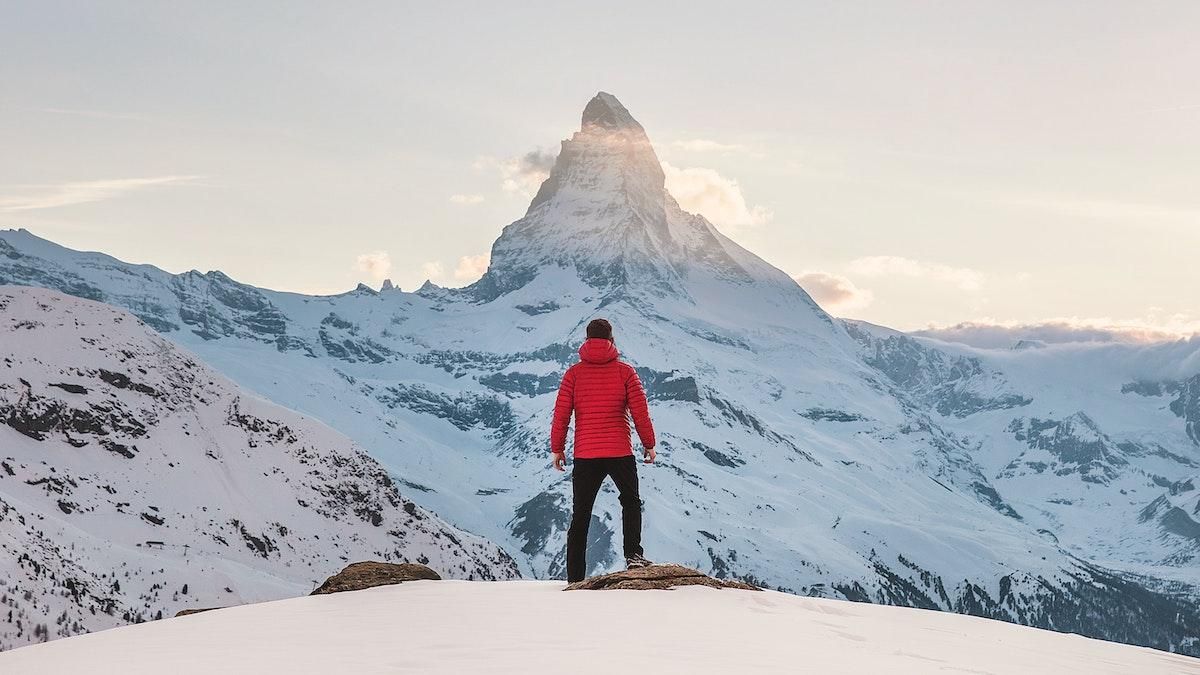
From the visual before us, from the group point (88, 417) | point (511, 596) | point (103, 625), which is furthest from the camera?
point (88, 417)

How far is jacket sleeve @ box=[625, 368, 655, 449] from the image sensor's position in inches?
695

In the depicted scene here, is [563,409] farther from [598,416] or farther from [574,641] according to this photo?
[574,641]

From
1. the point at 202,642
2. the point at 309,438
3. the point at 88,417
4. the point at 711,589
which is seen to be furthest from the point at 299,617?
the point at 309,438

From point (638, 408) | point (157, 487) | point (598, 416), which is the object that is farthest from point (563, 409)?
point (157, 487)

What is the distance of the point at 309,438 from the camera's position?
15375 centimetres

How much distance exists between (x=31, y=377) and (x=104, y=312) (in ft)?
78.7

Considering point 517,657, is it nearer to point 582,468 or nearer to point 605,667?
point 605,667

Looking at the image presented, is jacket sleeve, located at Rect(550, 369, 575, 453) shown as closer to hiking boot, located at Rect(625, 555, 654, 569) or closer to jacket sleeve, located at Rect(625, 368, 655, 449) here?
jacket sleeve, located at Rect(625, 368, 655, 449)

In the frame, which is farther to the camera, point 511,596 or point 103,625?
point 103,625

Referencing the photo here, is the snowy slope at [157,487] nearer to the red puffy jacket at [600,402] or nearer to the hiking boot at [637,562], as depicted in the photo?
the hiking boot at [637,562]

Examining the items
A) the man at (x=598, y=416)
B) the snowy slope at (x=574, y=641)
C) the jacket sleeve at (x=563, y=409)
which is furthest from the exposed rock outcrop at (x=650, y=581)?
the jacket sleeve at (x=563, y=409)

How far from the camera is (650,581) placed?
17719 mm

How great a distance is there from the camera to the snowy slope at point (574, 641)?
11.3m

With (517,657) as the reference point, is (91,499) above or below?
below
